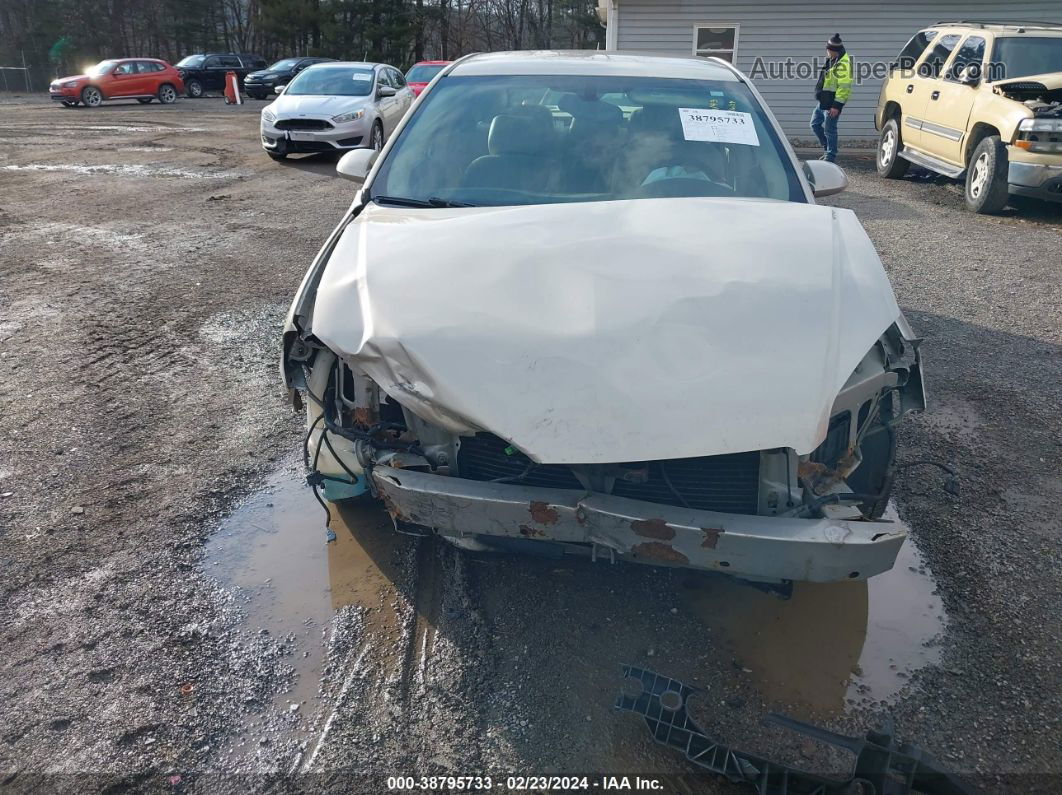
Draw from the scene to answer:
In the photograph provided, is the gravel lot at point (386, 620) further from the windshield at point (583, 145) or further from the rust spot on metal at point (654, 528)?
the windshield at point (583, 145)

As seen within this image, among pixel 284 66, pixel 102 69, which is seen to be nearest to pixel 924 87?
pixel 102 69

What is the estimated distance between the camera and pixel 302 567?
11.0 feet

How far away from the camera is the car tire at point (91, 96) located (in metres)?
24.5

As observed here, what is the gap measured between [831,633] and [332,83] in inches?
525

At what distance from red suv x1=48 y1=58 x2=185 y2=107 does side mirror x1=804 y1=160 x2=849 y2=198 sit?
2607 centimetres

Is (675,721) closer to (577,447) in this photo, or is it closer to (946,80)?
(577,447)

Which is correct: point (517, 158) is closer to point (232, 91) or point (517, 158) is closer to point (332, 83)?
point (332, 83)

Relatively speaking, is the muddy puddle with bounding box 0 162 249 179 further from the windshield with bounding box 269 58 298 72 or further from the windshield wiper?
the windshield with bounding box 269 58 298 72

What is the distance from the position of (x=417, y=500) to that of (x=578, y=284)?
93 centimetres

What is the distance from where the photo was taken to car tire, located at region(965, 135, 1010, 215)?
370 inches

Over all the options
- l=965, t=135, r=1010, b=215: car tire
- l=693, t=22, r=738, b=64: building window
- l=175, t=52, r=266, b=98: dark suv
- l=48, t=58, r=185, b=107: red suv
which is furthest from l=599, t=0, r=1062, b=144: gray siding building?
l=175, t=52, r=266, b=98: dark suv

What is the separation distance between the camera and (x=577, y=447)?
2.41m

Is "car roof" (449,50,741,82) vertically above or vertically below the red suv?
above

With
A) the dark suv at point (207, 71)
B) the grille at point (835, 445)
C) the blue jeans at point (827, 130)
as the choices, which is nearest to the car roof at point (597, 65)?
the grille at point (835, 445)
